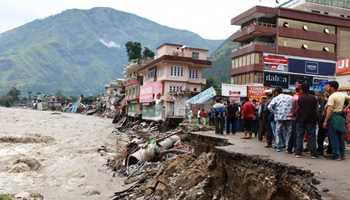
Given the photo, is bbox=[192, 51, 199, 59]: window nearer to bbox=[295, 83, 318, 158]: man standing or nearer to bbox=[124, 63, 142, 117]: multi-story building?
bbox=[124, 63, 142, 117]: multi-story building

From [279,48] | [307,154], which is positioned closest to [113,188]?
[307,154]

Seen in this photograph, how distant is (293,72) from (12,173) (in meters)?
37.5

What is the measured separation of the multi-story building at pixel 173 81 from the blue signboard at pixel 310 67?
1219cm

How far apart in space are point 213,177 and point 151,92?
162ft

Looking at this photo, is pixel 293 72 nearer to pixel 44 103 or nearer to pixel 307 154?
pixel 307 154

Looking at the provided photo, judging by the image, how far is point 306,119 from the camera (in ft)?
31.9

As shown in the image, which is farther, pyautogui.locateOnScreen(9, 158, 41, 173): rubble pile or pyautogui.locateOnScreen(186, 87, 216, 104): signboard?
pyautogui.locateOnScreen(186, 87, 216, 104): signboard

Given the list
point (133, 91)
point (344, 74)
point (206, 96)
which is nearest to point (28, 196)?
point (344, 74)

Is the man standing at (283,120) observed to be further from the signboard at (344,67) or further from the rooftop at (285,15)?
the rooftop at (285,15)

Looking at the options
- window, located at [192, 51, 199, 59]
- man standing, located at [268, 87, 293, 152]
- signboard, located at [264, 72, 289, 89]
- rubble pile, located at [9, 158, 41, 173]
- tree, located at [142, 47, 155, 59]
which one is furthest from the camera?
tree, located at [142, 47, 155, 59]

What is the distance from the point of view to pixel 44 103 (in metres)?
159

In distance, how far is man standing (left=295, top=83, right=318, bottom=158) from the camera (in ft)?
31.9

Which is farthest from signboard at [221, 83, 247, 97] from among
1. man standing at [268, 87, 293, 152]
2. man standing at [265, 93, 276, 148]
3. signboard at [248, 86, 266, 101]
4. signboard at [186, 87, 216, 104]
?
man standing at [268, 87, 293, 152]

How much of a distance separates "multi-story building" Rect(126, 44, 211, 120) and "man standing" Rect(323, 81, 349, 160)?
136 feet
